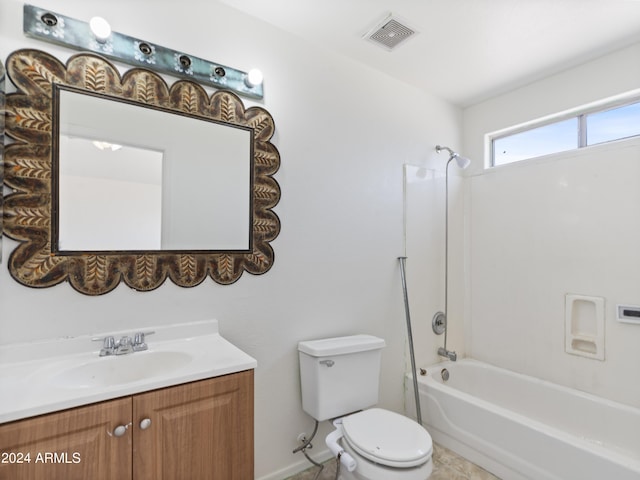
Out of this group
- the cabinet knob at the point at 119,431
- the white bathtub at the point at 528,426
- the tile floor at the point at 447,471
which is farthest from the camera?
the tile floor at the point at 447,471

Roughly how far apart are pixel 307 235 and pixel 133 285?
3.13 feet

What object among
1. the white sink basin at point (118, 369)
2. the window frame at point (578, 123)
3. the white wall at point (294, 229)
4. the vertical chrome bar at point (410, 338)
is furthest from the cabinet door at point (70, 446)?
the window frame at point (578, 123)

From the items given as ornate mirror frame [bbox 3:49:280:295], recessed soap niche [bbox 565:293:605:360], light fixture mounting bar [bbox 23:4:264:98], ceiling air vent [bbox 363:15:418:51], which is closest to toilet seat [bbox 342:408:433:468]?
ornate mirror frame [bbox 3:49:280:295]

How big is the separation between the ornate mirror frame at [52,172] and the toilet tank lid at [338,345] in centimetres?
58

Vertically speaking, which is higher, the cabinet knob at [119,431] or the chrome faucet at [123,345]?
the chrome faucet at [123,345]

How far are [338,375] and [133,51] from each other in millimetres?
1892

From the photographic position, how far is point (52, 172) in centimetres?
136

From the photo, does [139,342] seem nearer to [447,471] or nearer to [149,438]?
[149,438]

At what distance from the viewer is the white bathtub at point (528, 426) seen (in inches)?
67.6

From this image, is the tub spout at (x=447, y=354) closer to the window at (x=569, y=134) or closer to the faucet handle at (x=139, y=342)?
the window at (x=569, y=134)

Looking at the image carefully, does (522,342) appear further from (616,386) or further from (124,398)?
(124,398)

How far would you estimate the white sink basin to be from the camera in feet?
4.13

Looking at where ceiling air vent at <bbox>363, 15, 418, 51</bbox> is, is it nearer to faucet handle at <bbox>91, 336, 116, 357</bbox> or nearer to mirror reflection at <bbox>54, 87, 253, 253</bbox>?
mirror reflection at <bbox>54, 87, 253, 253</bbox>

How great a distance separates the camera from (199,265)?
1681 mm
